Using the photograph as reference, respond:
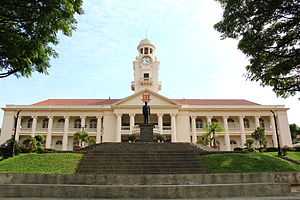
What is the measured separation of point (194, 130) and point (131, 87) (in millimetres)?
17018

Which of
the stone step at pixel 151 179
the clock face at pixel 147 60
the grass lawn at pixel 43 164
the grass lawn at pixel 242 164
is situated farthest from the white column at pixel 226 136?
the stone step at pixel 151 179

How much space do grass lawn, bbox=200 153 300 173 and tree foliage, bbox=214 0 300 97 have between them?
4966mm

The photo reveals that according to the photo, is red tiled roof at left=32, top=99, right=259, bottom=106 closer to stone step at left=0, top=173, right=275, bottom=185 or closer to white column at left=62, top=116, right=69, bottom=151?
white column at left=62, top=116, right=69, bottom=151

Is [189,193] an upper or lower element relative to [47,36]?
lower

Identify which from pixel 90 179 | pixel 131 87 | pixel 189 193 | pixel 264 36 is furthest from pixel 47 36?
pixel 131 87

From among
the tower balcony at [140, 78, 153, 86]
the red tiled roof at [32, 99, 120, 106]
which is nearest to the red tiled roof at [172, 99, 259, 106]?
the tower balcony at [140, 78, 153, 86]

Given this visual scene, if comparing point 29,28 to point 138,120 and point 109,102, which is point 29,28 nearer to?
point 138,120

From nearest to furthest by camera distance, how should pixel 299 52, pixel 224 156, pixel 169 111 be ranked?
pixel 299 52 < pixel 224 156 < pixel 169 111

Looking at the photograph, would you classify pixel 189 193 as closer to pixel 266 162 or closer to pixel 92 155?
pixel 266 162

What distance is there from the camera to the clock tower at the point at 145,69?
171 feet

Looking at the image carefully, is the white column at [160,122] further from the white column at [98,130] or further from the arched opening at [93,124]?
the arched opening at [93,124]

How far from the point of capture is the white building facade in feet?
148

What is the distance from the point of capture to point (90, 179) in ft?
33.7

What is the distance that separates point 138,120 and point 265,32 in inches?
1420
